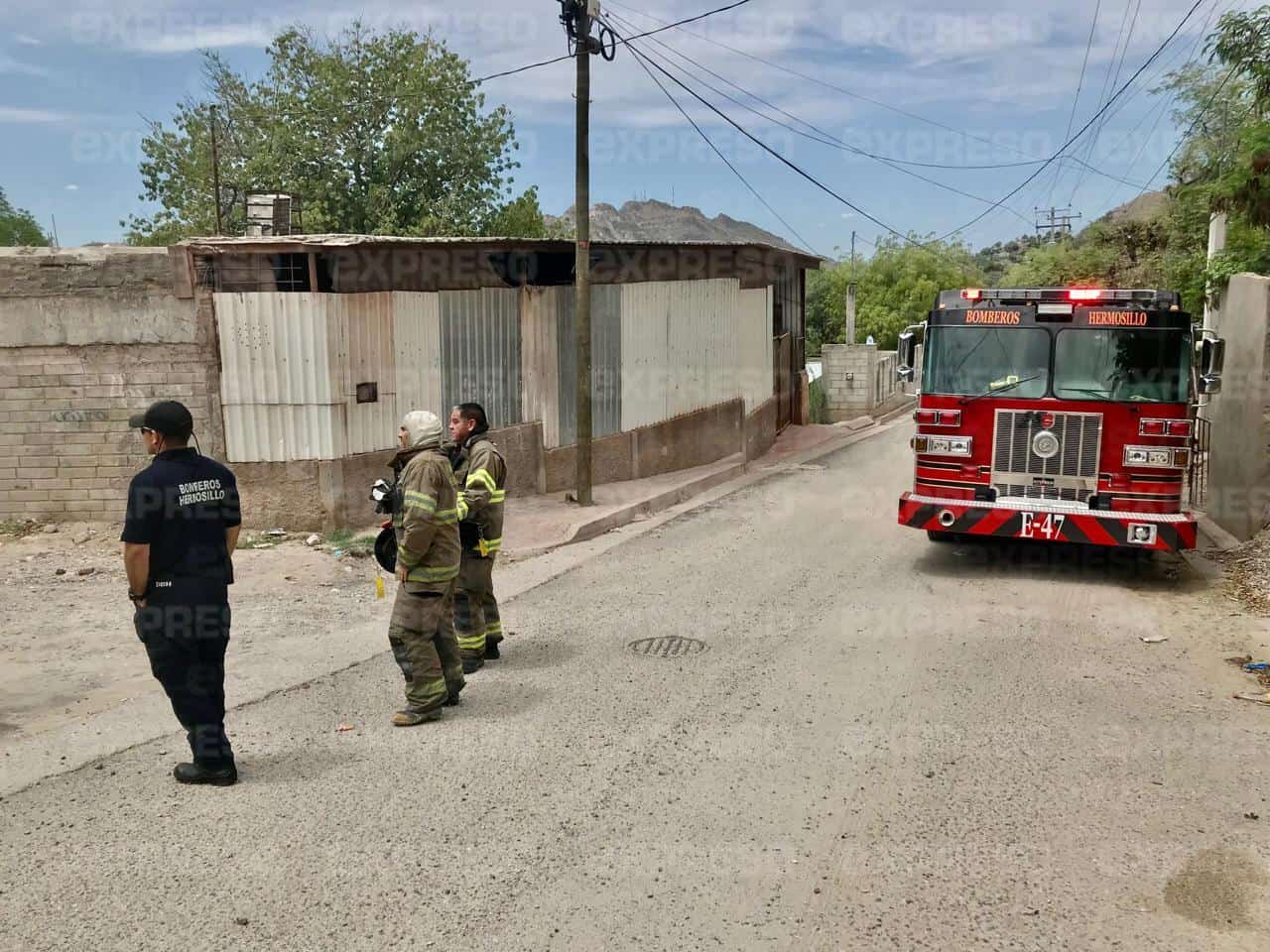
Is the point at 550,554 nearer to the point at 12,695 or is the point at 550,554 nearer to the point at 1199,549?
the point at 12,695

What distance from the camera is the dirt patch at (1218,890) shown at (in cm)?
398

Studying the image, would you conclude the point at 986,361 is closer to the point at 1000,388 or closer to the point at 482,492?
the point at 1000,388

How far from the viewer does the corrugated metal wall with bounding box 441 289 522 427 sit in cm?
1235

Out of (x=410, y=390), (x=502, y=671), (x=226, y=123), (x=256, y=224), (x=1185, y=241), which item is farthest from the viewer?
(x=226, y=123)

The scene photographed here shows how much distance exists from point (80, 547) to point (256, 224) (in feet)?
17.5

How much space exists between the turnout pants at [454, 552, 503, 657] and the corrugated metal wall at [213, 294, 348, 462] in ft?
14.5

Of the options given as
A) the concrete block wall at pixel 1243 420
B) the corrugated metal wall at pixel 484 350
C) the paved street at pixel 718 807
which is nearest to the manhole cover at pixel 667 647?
the paved street at pixel 718 807

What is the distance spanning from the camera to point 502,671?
712cm

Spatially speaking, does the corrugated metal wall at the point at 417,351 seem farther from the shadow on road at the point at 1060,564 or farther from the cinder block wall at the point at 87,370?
the shadow on road at the point at 1060,564

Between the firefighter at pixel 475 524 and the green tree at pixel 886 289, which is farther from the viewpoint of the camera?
the green tree at pixel 886 289

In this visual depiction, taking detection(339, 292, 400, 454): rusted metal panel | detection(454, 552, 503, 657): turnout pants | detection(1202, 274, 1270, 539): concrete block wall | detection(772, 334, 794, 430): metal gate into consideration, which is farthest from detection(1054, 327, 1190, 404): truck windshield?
detection(772, 334, 794, 430): metal gate

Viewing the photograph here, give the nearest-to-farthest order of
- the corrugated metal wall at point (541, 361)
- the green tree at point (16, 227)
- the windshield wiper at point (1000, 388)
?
the windshield wiper at point (1000, 388), the corrugated metal wall at point (541, 361), the green tree at point (16, 227)

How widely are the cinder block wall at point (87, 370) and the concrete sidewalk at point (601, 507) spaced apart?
3352mm

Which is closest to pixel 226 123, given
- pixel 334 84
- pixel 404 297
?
pixel 334 84
